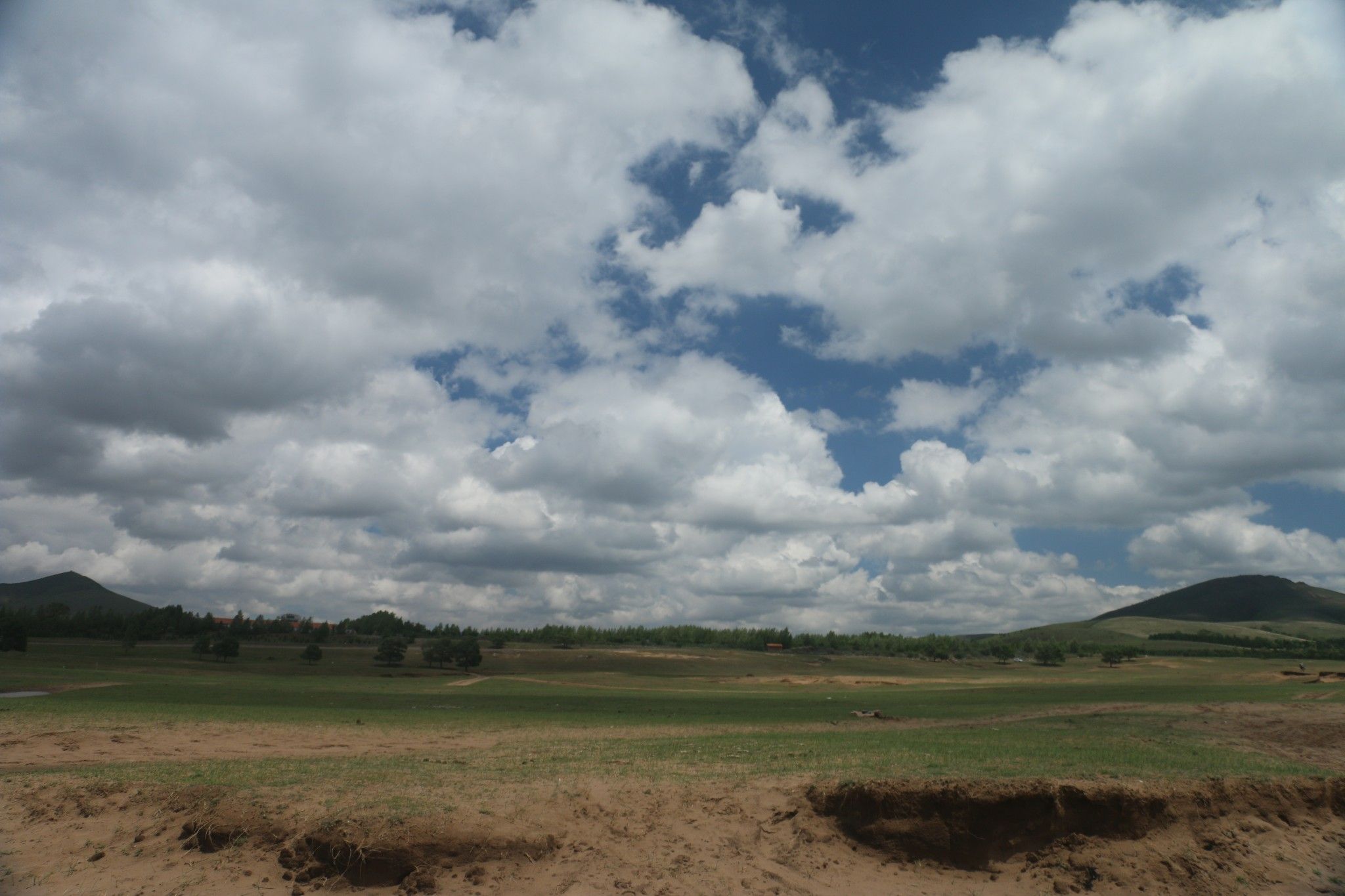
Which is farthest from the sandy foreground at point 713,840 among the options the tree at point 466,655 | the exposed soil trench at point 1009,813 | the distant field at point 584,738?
the tree at point 466,655

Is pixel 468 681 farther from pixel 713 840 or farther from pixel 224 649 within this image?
pixel 713 840

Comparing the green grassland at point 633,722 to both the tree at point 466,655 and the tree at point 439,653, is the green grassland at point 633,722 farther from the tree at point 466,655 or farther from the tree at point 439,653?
the tree at point 466,655

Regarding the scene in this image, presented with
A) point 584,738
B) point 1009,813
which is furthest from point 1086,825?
point 584,738

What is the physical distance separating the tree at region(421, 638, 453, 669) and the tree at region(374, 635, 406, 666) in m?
4.48

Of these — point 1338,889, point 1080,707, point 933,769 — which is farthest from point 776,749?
point 1080,707

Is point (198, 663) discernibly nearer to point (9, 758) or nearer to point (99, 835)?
point (9, 758)

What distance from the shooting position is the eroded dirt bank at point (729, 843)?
12.6m

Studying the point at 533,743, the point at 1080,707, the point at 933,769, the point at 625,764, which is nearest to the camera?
the point at 933,769

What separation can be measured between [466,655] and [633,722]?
95145mm

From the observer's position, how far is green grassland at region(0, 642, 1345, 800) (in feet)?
60.6

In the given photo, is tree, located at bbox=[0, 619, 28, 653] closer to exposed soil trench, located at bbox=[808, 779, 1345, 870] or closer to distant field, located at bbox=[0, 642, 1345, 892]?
distant field, located at bbox=[0, 642, 1345, 892]

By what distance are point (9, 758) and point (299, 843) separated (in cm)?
1544

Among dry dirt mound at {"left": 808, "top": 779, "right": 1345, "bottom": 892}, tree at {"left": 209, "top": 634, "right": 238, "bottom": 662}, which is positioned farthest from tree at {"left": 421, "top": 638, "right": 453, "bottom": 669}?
dry dirt mound at {"left": 808, "top": 779, "right": 1345, "bottom": 892}

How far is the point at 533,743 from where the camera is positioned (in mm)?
29609
